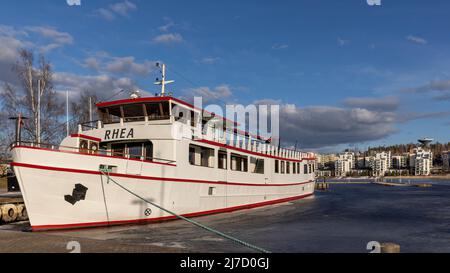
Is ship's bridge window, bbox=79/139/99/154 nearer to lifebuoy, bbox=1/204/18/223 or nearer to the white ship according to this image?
the white ship

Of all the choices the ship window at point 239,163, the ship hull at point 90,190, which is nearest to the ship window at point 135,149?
the ship hull at point 90,190

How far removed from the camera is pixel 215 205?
21766 millimetres

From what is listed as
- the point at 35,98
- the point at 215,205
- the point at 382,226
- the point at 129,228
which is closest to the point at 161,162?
the point at 129,228

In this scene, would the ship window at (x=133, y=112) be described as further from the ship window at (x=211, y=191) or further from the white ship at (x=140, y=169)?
the ship window at (x=211, y=191)

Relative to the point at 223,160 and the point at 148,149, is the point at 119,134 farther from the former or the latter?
the point at 223,160

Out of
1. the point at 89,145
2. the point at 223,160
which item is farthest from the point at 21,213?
the point at 223,160

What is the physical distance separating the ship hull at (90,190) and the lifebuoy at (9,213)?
7150mm

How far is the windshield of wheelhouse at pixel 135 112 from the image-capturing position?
19578 mm

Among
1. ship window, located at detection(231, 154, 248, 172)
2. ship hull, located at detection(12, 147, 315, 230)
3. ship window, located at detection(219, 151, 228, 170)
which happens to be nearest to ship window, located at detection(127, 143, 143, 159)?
ship hull, located at detection(12, 147, 315, 230)

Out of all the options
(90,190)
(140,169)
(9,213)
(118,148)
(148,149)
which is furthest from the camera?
(9,213)

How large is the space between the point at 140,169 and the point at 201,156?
5583 mm

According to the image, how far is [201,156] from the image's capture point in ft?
71.4
